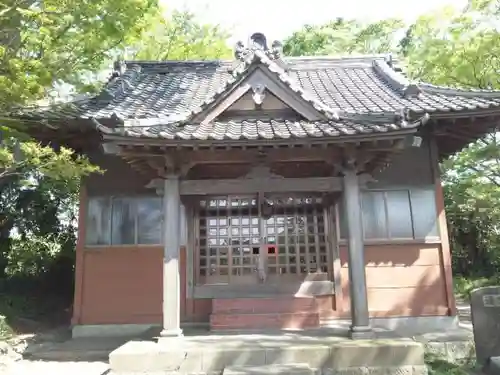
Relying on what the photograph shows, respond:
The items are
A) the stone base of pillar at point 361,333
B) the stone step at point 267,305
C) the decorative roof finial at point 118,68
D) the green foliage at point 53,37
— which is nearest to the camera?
the green foliage at point 53,37

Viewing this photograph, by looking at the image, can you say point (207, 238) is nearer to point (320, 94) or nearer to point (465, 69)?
point (320, 94)

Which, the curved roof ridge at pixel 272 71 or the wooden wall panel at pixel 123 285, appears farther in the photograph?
the wooden wall panel at pixel 123 285

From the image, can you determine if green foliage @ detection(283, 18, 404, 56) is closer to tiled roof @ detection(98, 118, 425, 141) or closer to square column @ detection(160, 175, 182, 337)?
tiled roof @ detection(98, 118, 425, 141)

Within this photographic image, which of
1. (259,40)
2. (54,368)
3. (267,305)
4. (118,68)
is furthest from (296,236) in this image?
(118,68)

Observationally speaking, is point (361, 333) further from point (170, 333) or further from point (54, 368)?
point (54, 368)

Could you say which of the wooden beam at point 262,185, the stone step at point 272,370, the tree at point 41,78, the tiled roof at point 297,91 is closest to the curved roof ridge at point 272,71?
the tiled roof at point 297,91

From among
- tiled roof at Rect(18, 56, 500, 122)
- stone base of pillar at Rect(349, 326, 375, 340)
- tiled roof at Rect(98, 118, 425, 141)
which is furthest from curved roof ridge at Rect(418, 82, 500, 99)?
stone base of pillar at Rect(349, 326, 375, 340)

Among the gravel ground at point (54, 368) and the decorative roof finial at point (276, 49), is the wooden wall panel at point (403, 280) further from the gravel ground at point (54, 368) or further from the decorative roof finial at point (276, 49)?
Result: the gravel ground at point (54, 368)

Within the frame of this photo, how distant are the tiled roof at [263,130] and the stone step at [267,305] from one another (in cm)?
384

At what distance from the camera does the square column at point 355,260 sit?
25.5 ft

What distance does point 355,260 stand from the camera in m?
7.95

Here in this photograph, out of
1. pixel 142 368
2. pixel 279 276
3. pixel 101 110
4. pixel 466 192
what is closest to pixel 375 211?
pixel 279 276

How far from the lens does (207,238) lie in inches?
416

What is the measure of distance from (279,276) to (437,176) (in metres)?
4.58
